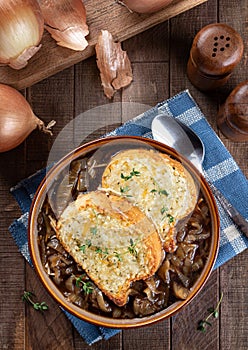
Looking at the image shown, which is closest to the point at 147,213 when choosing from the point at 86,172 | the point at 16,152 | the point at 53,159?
the point at 86,172

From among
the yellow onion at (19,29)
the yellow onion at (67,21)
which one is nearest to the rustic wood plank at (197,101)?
the yellow onion at (67,21)

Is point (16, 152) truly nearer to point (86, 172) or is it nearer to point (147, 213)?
point (86, 172)

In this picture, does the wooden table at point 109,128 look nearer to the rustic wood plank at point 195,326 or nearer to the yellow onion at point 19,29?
the rustic wood plank at point 195,326

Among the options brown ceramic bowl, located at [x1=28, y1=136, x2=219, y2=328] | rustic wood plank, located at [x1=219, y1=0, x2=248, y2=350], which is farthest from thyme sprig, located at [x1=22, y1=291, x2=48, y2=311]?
Answer: rustic wood plank, located at [x1=219, y1=0, x2=248, y2=350]

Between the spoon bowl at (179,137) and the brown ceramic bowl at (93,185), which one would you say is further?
the spoon bowl at (179,137)

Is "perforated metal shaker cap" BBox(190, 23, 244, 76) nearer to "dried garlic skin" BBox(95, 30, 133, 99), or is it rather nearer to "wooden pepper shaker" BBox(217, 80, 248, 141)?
"wooden pepper shaker" BBox(217, 80, 248, 141)

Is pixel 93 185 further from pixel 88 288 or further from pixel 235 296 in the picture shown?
pixel 235 296

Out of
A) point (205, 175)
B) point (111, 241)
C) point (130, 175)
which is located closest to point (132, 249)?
point (111, 241)
